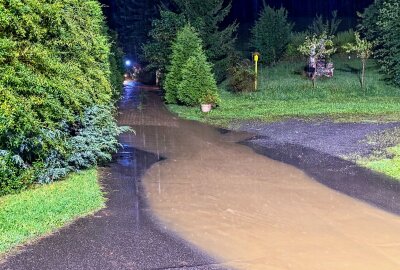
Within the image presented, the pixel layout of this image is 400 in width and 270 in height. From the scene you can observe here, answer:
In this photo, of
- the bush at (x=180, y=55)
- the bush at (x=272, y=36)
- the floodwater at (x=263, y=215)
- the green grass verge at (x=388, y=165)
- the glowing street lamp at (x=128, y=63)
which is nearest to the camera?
the floodwater at (x=263, y=215)

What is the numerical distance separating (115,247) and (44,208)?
1.84 m

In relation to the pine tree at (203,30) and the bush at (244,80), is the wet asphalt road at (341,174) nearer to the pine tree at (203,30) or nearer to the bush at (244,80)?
the bush at (244,80)

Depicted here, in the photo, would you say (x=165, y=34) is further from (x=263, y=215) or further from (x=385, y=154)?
(x=263, y=215)

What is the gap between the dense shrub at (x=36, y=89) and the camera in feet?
24.8

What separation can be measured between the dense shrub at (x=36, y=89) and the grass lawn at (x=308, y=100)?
8.27 meters

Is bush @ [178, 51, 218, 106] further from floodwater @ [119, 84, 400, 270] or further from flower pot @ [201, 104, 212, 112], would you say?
floodwater @ [119, 84, 400, 270]

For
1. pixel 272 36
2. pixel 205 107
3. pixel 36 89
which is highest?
pixel 272 36

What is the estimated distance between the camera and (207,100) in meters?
19.9

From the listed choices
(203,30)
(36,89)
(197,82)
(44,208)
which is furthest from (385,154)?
(203,30)

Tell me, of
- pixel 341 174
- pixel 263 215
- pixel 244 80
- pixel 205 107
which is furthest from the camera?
pixel 244 80

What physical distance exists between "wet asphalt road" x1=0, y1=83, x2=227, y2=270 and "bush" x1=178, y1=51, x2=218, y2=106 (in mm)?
13138

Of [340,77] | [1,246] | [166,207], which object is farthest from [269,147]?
[340,77]

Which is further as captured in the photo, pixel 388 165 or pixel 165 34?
pixel 165 34

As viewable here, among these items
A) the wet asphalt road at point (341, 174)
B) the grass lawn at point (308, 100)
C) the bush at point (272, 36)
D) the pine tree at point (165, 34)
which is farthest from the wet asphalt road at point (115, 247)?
the bush at point (272, 36)
